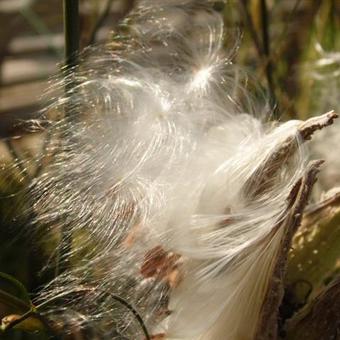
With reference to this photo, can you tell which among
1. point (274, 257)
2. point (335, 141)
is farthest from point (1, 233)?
point (335, 141)

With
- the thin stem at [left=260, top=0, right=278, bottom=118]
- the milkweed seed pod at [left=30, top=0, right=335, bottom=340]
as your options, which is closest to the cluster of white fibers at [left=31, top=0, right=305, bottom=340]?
the milkweed seed pod at [left=30, top=0, right=335, bottom=340]

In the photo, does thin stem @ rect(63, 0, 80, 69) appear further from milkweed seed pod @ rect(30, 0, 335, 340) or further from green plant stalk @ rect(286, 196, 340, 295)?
green plant stalk @ rect(286, 196, 340, 295)

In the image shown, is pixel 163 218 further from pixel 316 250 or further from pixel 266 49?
pixel 266 49

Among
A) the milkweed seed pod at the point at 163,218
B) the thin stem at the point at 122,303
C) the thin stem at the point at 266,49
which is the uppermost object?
the thin stem at the point at 266,49

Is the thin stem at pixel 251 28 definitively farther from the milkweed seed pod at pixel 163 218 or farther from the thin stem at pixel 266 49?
the milkweed seed pod at pixel 163 218

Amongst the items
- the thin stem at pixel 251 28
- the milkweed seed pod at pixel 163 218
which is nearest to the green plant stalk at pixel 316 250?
the milkweed seed pod at pixel 163 218

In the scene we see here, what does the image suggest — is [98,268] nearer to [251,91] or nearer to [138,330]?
[138,330]

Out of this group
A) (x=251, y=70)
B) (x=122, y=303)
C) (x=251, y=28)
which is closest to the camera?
(x=122, y=303)

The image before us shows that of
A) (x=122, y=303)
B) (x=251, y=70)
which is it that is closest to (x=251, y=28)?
(x=251, y=70)
